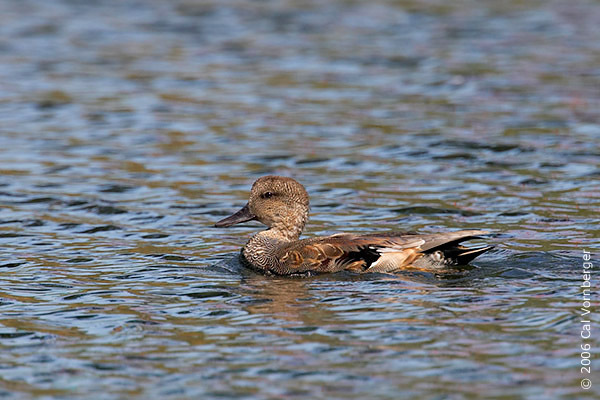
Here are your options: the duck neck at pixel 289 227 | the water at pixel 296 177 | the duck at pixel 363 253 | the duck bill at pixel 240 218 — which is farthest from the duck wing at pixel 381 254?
the duck bill at pixel 240 218

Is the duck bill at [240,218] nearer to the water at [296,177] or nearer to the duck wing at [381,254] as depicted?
the water at [296,177]

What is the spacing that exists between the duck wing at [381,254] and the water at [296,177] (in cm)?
16

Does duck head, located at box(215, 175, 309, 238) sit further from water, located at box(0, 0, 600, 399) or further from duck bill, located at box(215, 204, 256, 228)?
water, located at box(0, 0, 600, 399)

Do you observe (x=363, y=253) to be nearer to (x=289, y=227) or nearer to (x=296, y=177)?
(x=289, y=227)

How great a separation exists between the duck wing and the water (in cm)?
16

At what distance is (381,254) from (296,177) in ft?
15.2

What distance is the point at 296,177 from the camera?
45.9 ft

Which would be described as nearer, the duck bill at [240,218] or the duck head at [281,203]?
the duck head at [281,203]

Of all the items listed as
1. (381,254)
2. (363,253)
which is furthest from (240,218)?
(381,254)

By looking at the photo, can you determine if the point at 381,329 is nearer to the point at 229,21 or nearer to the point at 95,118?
the point at 95,118

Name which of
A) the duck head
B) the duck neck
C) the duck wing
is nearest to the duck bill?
the duck head

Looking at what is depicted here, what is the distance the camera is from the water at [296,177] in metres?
7.20

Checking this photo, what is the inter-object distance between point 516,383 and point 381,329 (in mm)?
1345

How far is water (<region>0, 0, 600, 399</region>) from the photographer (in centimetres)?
720
